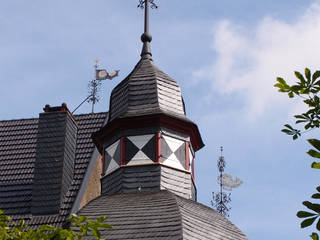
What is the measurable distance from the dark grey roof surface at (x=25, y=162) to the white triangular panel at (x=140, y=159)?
1231 mm

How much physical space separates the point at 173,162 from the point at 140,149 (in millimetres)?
680

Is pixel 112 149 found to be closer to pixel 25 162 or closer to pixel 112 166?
pixel 112 166

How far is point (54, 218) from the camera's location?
14078mm

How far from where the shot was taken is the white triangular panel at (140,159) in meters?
14.7

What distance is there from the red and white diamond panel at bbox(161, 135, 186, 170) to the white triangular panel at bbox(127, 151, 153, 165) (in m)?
0.30

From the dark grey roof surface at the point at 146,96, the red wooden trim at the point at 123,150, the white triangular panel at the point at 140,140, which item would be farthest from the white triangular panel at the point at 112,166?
the dark grey roof surface at the point at 146,96

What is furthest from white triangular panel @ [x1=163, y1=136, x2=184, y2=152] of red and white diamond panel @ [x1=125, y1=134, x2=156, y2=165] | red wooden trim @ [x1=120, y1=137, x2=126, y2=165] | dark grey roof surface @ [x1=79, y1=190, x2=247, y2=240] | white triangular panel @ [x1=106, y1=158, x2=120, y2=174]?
dark grey roof surface @ [x1=79, y1=190, x2=247, y2=240]

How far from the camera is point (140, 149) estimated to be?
1491 centimetres

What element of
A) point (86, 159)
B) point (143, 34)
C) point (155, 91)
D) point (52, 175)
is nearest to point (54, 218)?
point (52, 175)

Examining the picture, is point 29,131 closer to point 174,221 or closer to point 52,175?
point 52,175

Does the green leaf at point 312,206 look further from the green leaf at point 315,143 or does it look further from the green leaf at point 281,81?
the green leaf at point 281,81

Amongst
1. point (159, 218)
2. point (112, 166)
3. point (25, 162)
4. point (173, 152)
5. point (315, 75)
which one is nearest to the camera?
point (315, 75)

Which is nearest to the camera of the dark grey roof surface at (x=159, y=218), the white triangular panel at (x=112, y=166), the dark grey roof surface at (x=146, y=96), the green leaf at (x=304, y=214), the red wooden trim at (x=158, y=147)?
the green leaf at (x=304, y=214)

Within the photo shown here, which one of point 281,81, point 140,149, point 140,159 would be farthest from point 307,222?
point 140,149
